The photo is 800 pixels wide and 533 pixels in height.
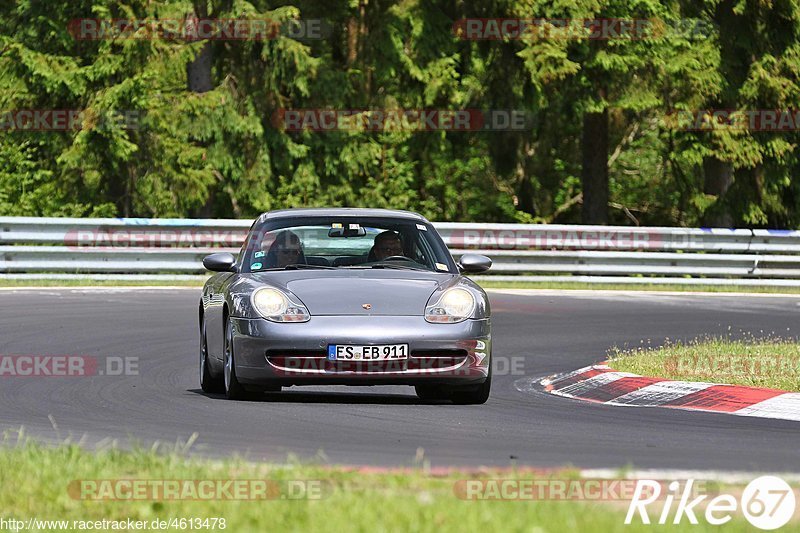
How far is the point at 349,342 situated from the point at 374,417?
0.74 metres

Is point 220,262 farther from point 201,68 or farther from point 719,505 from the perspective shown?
point 201,68

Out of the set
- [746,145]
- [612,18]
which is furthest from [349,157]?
[746,145]

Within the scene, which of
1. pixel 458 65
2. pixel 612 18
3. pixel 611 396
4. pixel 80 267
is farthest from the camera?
pixel 458 65

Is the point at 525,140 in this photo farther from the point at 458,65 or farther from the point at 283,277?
the point at 283,277

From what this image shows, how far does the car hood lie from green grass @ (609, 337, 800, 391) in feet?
8.77

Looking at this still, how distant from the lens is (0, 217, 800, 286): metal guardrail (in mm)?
25641

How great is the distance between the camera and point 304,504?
21.2ft

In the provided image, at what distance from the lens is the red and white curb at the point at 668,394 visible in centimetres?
1157

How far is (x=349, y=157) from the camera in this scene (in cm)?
3600

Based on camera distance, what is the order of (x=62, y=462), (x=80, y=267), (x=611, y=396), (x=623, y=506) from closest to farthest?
(x=623, y=506)
(x=62, y=462)
(x=611, y=396)
(x=80, y=267)

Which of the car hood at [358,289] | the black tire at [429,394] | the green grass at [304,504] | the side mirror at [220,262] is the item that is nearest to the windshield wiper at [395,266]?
the car hood at [358,289]

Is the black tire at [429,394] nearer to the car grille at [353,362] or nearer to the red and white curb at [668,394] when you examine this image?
the car grille at [353,362]

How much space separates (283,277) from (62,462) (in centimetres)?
415

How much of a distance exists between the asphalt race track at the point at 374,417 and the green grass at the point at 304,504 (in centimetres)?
89
